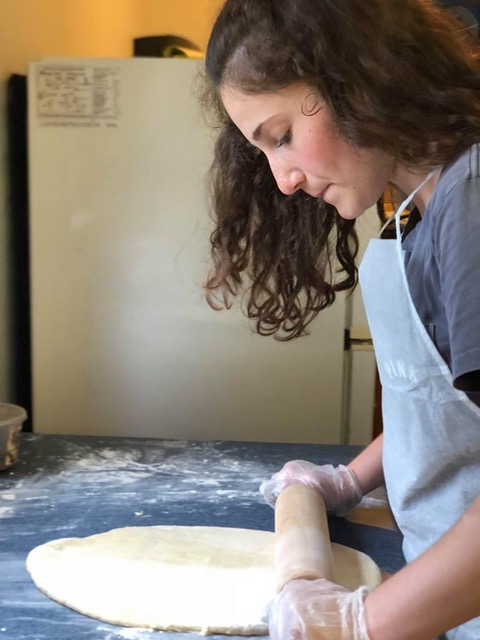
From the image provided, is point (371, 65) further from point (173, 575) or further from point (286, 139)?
point (173, 575)

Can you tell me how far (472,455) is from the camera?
31.0 inches

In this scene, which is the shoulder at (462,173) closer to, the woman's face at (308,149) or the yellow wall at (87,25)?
the woman's face at (308,149)

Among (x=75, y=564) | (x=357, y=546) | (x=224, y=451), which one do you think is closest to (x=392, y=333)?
(x=357, y=546)

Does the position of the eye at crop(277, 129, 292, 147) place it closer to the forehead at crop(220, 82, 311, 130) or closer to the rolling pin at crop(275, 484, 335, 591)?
the forehead at crop(220, 82, 311, 130)

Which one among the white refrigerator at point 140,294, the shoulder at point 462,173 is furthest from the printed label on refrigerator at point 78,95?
the shoulder at point 462,173

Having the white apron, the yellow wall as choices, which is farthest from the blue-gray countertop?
the yellow wall

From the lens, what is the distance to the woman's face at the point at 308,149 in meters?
0.76

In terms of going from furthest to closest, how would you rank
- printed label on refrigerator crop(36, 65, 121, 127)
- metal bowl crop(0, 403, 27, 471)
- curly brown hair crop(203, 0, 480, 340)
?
printed label on refrigerator crop(36, 65, 121, 127) → metal bowl crop(0, 403, 27, 471) → curly brown hair crop(203, 0, 480, 340)

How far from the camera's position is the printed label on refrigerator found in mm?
1736

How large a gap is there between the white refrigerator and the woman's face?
3.15 ft

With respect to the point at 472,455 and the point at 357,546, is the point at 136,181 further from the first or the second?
the point at 472,455

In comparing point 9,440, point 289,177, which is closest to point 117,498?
point 9,440

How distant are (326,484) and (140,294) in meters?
0.82

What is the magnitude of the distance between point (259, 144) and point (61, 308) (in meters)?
1.13
